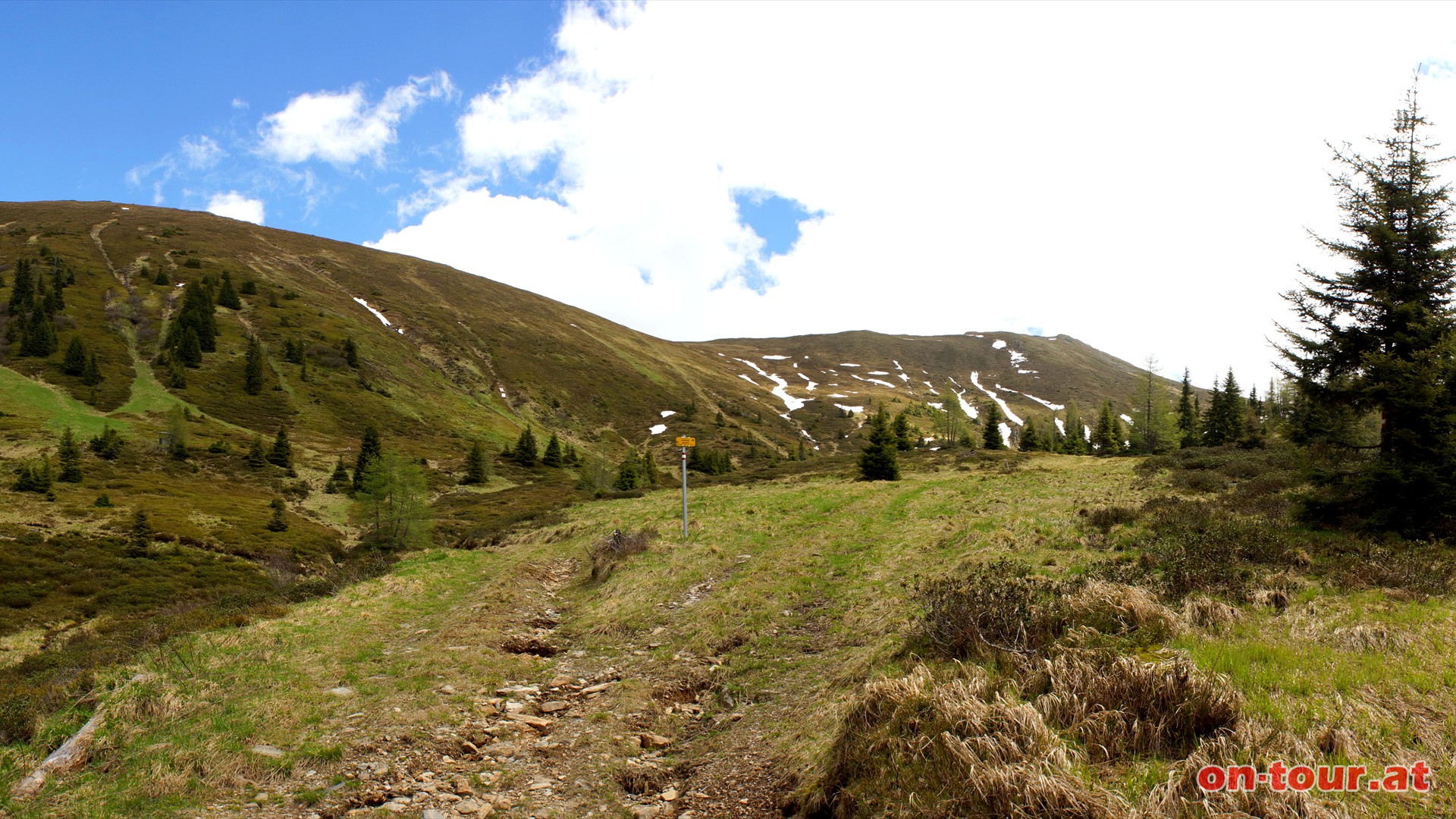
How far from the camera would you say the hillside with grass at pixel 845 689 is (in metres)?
4.86

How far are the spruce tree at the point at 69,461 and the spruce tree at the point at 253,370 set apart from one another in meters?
31.9

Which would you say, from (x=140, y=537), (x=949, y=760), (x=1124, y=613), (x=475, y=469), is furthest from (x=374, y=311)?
(x=949, y=760)

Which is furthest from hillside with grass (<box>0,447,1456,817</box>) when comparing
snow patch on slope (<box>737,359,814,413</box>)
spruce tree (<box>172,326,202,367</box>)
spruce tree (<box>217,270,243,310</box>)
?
snow patch on slope (<box>737,359,814,413</box>)

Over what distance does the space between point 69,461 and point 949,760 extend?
63.5 meters

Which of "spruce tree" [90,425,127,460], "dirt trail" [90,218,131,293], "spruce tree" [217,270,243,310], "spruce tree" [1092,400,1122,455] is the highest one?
"dirt trail" [90,218,131,293]

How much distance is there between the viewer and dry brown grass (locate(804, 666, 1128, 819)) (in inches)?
169

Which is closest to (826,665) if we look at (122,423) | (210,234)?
(122,423)

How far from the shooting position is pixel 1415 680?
5.43 meters

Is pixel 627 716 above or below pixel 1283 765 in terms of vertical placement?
below

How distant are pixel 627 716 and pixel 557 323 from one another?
477 feet

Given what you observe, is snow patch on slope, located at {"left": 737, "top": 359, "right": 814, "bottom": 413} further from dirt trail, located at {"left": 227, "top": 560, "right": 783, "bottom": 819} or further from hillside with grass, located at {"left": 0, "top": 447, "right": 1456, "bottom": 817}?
dirt trail, located at {"left": 227, "top": 560, "right": 783, "bottom": 819}

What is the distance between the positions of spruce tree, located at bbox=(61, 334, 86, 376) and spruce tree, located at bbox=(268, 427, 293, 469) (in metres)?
27.8

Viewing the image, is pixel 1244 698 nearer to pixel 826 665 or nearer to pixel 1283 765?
pixel 1283 765

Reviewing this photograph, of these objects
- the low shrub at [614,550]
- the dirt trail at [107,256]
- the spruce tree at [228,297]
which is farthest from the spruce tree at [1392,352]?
the dirt trail at [107,256]
